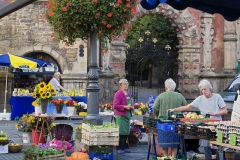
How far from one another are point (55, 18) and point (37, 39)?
38.7 feet

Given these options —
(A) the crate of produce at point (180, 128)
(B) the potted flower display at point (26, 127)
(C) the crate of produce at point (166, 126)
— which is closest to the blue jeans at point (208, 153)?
(C) the crate of produce at point (166, 126)

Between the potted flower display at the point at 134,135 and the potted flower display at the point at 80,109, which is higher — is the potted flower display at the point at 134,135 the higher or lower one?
A: the lower one

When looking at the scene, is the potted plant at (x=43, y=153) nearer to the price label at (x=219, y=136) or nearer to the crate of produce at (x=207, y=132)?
the crate of produce at (x=207, y=132)

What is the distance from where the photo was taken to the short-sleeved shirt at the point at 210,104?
10281 mm

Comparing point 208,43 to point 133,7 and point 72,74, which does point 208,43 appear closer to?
point 72,74

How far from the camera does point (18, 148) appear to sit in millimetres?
12758

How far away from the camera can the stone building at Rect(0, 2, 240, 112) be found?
23.6 metres

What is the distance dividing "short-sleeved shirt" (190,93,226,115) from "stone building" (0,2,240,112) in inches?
497

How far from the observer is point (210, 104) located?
406 inches

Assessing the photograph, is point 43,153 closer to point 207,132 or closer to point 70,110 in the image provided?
point 207,132

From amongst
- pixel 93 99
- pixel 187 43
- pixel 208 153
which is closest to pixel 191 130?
pixel 208 153

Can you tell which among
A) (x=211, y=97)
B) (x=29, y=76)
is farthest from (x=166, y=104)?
(x=29, y=76)

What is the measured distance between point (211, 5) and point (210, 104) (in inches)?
65.3

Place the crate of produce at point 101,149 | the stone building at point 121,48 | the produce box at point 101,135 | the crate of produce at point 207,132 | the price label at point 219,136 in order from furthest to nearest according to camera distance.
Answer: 1. the stone building at point 121,48
2. the crate of produce at point 101,149
3. the produce box at point 101,135
4. the crate of produce at point 207,132
5. the price label at point 219,136
